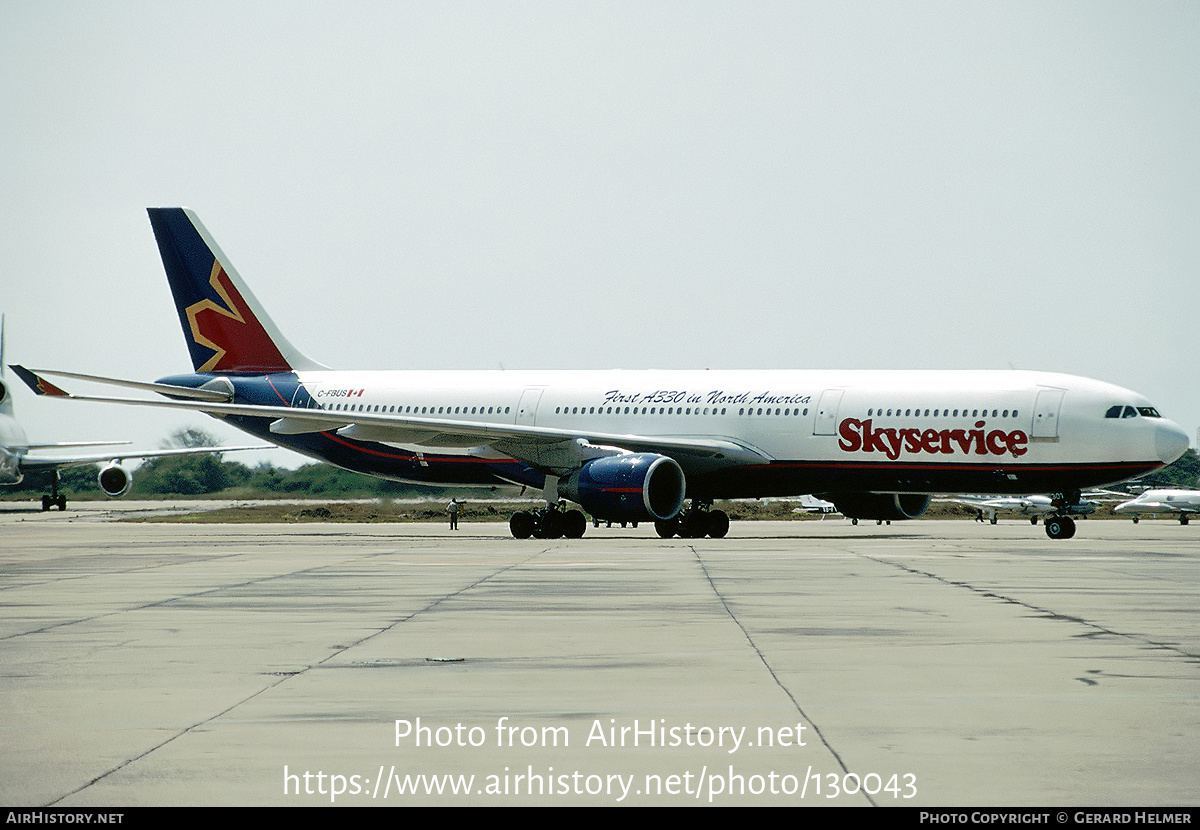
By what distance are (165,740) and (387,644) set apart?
14.4ft

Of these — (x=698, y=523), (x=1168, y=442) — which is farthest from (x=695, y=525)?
(x=1168, y=442)

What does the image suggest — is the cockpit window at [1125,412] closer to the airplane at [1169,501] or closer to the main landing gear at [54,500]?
the airplane at [1169,501]

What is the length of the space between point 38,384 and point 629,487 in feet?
50.3

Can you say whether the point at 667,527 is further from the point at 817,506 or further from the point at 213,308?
the point at 817,506

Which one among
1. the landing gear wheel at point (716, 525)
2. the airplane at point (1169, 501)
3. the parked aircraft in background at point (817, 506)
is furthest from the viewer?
the parked aircraft in background at point (817, 506)

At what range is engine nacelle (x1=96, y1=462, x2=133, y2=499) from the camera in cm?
6240

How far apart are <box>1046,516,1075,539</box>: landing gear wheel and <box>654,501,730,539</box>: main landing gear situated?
7697 millimetres

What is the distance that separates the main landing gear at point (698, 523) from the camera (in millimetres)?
35969

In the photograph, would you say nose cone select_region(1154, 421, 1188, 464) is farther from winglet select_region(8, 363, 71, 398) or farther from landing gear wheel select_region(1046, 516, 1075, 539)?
winglet select_region(8, 363, 71, 398)

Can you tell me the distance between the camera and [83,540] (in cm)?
3362

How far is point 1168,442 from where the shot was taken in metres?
31.1

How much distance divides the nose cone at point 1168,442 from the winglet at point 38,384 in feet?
82.1

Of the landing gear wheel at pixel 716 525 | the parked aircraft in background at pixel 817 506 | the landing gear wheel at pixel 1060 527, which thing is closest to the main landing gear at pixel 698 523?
the landing gear wheel at pixel 716 525

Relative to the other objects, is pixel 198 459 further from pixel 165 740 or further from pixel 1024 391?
pixel 165 740
